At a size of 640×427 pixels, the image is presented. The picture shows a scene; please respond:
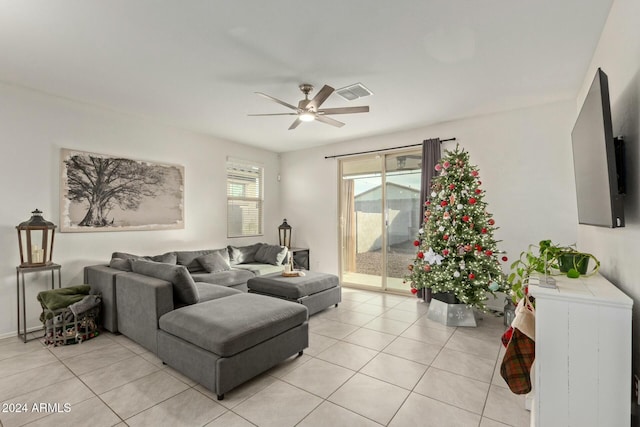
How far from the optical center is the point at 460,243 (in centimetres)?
362

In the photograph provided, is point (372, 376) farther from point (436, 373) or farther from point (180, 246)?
point (180, 246)

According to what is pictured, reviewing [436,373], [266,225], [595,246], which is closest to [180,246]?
[266,225]

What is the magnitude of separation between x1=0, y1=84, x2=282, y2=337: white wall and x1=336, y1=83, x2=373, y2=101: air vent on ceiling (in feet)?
9.64

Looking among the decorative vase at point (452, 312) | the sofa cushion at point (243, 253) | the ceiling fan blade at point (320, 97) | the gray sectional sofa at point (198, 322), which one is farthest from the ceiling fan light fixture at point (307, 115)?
the sofa cushion at point (243, 253)

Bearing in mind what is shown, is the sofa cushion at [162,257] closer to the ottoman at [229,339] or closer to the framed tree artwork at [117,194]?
the framed tree artwork at [117,194]

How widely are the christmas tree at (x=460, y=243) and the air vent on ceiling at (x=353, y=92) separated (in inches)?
53.6

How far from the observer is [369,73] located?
3078 millimetres

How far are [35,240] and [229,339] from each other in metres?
3.03

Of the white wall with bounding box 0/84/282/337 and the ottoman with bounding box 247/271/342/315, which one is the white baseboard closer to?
the white wall with bounding box 0/84/282/337

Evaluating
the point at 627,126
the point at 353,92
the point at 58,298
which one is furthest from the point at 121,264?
the point at 627,126

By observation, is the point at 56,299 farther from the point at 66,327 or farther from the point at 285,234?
the point at 285,234

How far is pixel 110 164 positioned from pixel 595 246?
5633 millimetres

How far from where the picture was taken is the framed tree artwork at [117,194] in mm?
3754

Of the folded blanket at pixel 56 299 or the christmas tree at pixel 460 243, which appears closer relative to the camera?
the folded blanket at pixel 56 299
